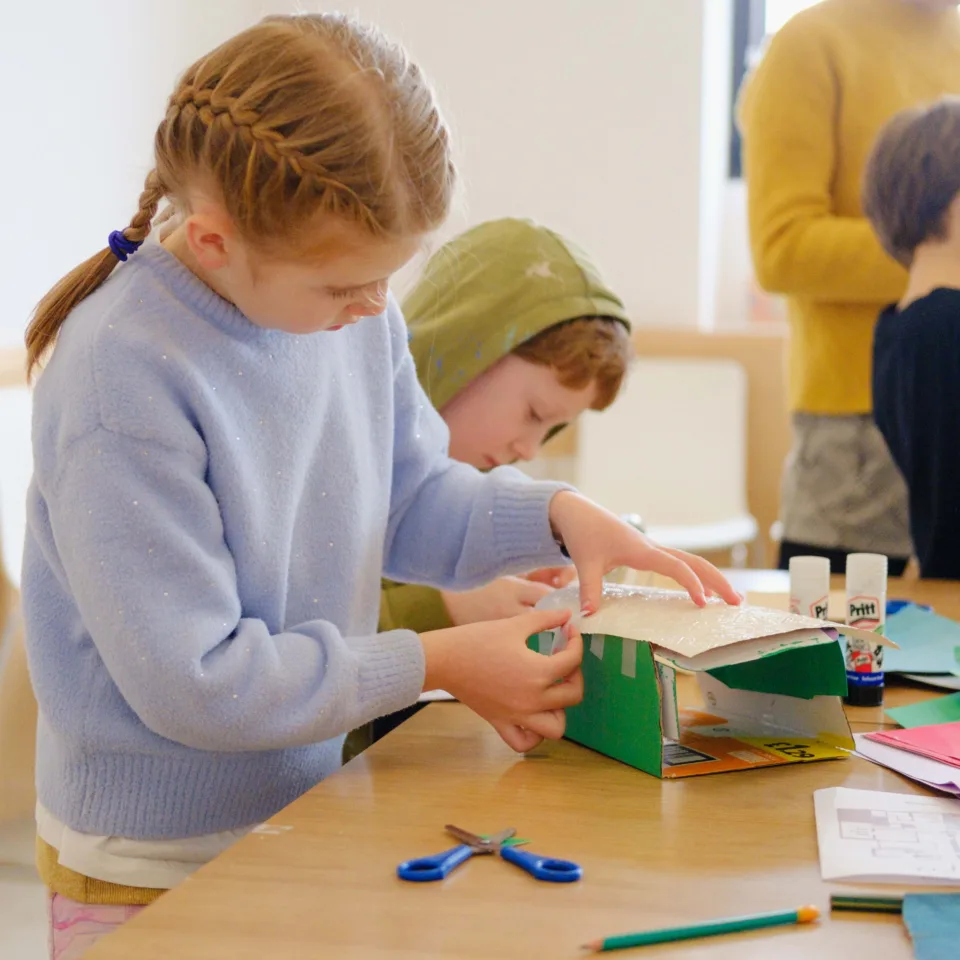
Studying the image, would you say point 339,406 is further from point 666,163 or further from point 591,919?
point 666,163

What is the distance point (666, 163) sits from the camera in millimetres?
3326

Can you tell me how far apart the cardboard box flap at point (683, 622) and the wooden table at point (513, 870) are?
0.10 m

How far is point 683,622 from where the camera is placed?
92cm

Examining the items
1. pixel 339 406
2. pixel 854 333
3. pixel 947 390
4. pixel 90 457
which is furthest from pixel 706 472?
pixel 90 457

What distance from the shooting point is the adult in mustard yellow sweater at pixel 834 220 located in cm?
198

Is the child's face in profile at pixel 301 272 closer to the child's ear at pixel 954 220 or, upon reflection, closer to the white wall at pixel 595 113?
the child's ear at pixel 954 220

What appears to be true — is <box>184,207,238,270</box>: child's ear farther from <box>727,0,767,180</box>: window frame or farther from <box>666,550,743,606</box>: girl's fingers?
<box>727,0,767,180</box>: window frame

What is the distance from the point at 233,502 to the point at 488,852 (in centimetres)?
31

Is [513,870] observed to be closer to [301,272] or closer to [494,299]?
[301,272]

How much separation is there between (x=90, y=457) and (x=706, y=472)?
255cm

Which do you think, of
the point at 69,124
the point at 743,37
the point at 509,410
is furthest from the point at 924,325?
the point at 743,37

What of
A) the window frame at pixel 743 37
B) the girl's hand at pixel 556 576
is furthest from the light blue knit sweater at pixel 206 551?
the window frame at pixel 743 37

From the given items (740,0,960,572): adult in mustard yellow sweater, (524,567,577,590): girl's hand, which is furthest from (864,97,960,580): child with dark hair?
(524,567,577,590): girl's hand

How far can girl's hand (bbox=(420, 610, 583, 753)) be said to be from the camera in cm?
93
